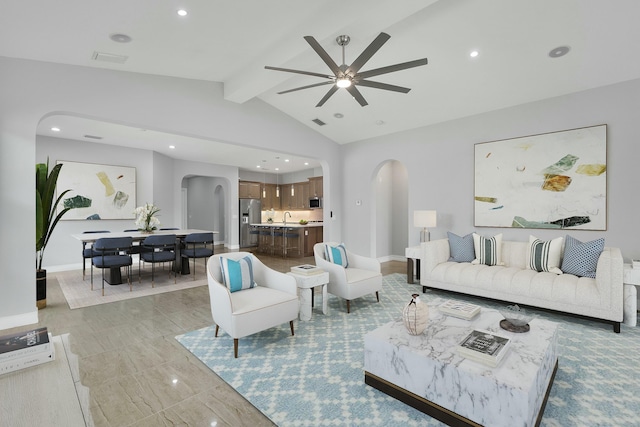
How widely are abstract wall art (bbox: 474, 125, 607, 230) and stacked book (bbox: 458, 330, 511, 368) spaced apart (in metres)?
3.33

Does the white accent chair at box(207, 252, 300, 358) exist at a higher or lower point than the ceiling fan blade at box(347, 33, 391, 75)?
lower

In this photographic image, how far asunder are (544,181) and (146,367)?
5.48m

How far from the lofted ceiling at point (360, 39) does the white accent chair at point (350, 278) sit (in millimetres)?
2590

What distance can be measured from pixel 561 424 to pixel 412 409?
2.90 ft

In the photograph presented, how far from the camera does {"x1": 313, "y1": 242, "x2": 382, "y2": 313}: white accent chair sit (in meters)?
3.84

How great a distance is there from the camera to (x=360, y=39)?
351 centimetres

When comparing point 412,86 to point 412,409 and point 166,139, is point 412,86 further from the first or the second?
point 166,139

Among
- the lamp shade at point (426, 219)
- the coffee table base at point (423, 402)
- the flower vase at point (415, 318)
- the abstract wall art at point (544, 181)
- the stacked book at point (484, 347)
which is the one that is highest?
the abstract wall art at point (544, 181)

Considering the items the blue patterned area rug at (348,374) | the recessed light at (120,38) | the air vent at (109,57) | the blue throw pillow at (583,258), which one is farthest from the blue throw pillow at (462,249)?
the air vent at (109,57)

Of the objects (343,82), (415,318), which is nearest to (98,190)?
(343,82)

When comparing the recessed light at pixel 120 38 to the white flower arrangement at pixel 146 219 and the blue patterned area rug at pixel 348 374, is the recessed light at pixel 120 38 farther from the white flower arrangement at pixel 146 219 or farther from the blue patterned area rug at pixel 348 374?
the white flower arrangement at pixel 146 219

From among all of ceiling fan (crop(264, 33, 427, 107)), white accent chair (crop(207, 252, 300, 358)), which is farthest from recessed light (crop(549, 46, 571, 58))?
white accent chair (crop(207, 252, 300, 358))

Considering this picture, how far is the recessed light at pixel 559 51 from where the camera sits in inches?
138

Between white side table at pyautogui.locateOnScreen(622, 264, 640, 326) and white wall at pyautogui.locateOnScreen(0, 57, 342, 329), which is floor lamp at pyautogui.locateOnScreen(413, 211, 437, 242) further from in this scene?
white wall at pyautogui.locateOnScreen(0, 57, 342, 329)
